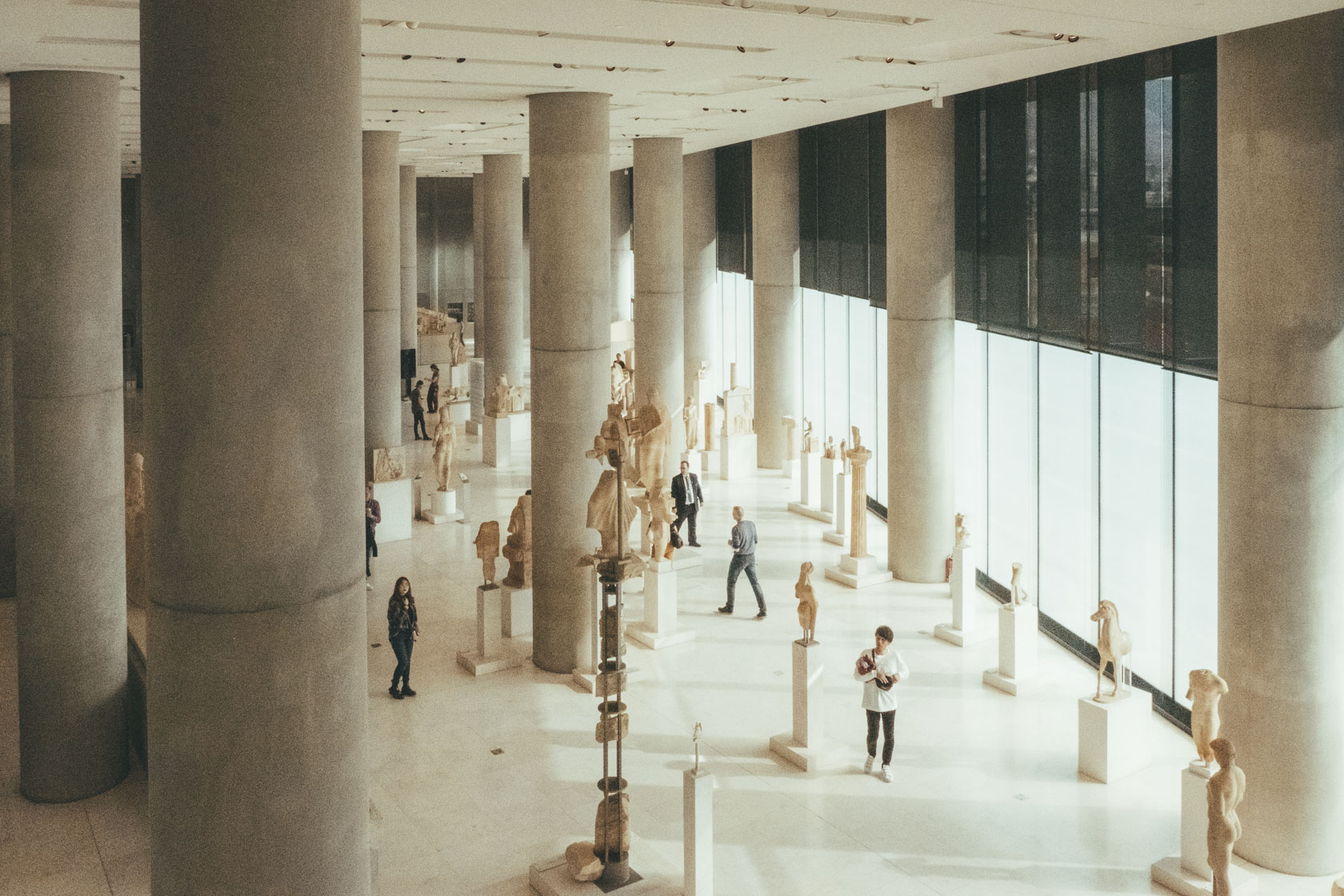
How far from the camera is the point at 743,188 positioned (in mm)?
27891

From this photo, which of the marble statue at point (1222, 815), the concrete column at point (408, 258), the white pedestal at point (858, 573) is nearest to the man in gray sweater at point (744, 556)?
the white pedestal at point (858, 573)

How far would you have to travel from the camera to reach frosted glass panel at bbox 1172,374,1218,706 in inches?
497

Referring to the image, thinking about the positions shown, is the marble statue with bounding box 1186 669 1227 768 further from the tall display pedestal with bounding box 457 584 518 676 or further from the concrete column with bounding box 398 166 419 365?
the concrete column with bounding box 398 166 419 365

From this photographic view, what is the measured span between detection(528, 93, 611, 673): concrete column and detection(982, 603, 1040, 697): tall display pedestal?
451cm

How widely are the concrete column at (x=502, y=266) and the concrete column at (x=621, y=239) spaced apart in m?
8.88

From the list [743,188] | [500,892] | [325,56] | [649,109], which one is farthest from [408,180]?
[325,56]

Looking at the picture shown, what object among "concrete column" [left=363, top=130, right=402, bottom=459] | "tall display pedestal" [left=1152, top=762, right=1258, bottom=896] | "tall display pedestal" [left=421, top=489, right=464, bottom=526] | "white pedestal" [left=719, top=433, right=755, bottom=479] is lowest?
"tall display pedestal" [left=1152, top=762, right=1258, bottom=896]

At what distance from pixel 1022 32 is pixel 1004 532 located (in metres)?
8.64

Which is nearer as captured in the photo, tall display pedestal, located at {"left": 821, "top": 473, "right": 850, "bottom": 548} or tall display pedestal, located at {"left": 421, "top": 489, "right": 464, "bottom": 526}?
tall display pedestal, located at {"left": 821, "top": 473, "right": 850, "bottom": 548}

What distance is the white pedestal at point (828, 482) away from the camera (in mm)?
21031

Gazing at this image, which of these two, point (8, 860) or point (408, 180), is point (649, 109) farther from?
point (408, 180)

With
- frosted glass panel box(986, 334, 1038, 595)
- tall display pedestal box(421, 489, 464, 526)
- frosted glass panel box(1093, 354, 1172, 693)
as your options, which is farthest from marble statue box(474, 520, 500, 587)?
frosted glass panel box(1093, 354, 1172, 693)

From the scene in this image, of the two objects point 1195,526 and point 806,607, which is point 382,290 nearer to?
point 806,607

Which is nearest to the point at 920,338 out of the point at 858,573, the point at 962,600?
the point at 858,573
